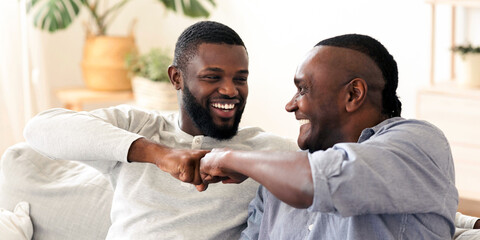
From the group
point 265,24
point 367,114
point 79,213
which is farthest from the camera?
point 265,24

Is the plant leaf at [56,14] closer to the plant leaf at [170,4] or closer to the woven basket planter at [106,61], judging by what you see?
the woven basket planter at [106,61]

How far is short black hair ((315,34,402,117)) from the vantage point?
1411mm

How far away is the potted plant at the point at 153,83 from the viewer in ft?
12.1

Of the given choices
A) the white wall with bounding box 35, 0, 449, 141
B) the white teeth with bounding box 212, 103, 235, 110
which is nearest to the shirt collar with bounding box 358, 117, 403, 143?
the white teeth with bounding box 212, 103, 235, 110

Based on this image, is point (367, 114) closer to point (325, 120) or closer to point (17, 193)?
point (325, 120)

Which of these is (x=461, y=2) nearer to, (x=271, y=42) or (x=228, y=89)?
(x=271, y=42)

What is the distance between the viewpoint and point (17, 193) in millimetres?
2062

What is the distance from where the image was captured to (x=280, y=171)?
3.89 feet

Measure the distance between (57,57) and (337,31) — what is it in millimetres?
1835

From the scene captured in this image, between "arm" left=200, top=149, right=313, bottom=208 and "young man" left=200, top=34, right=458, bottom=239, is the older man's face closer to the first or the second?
"young man" left=200, top=34, right=458, bottom=239

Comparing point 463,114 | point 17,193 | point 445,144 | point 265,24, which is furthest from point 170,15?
point 445,144

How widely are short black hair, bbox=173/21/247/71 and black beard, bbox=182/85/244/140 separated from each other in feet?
0.32

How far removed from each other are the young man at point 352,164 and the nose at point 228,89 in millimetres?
274

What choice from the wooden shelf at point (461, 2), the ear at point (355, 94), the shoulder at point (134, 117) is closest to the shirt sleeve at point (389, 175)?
the ear at point (355, 94)
